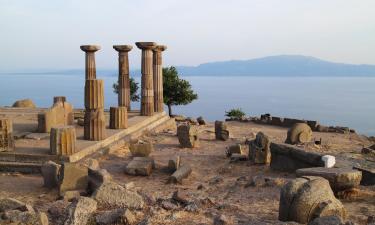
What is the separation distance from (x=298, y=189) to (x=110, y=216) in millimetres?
3302

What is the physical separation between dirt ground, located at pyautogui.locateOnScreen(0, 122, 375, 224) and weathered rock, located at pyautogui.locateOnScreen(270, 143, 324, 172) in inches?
11.4

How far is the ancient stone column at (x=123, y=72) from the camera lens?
21.2 m

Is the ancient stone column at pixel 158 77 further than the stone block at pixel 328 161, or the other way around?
the ancient stone column at pixel 158 77

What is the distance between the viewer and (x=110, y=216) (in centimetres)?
719

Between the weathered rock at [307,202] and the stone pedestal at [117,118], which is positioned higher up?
the stone pedestal at [117,118]

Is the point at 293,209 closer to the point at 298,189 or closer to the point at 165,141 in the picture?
the point at 298,189

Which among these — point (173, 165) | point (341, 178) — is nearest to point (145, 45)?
A: point (173, 165)

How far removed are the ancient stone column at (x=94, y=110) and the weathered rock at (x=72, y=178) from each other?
14.7 ft

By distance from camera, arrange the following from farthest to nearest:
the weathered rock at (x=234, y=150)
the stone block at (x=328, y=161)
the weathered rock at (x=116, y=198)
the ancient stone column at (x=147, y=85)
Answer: the ancient stone column at (x=147, y=85) → the weathered rock at (x=234, y=150) → the stone block at (x=328, y=161) → the weathered rock at (x=116, y=198)

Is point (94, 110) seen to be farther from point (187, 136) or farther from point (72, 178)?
point (72, 178)

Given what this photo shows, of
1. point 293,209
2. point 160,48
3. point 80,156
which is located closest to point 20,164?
point 80,156

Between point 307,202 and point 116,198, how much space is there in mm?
3589

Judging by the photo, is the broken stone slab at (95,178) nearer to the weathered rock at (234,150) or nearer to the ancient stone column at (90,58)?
the weathered rock at (234,150)

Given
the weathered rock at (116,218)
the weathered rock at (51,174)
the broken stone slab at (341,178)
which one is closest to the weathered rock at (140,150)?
the weathered rock at (51,174)
